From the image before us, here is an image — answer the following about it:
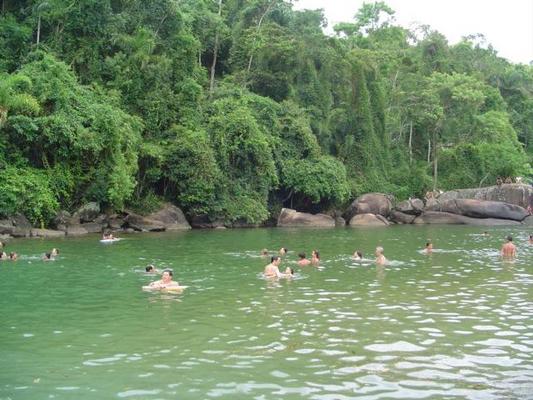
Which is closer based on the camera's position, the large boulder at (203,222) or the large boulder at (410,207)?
the large boulder at (203,222)

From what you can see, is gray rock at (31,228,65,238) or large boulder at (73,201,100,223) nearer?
gray rock at (31,228,65,238)

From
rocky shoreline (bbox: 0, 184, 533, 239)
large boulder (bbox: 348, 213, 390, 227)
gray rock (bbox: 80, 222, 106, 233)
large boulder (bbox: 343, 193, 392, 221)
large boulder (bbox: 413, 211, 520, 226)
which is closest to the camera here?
gray rock (bbox: 80, 222, 106, 233)

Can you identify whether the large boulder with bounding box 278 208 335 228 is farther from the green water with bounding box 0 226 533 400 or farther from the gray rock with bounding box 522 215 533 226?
the green water with bounding box 0 226 533 400

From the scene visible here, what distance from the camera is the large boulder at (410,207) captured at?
170ft

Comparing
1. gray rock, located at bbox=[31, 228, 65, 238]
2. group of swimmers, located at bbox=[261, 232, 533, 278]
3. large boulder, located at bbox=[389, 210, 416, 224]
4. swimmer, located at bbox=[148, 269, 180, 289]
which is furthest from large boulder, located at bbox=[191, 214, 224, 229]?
swimmer, located at bbox=[148, 269, 180, 289]

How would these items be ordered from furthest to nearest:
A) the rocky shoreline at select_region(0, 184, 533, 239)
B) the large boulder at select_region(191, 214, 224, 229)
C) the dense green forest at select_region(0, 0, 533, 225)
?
the large boulder at select_region(191, 214, 224, 229)
the rocky shoreline at select_region(0, 184, 533, 239)
the dense green forest at select_region(0, 0, 533, 225)

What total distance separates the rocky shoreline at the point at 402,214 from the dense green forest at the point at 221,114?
1.32m

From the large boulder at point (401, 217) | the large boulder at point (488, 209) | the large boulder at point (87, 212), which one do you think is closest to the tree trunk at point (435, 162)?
the large boulder at point (488, 209)

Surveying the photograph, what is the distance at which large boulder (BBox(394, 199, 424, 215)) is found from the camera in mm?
51750

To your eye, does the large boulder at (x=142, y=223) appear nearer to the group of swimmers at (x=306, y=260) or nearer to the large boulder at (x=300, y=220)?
the large boulder at (x=300, y=220)

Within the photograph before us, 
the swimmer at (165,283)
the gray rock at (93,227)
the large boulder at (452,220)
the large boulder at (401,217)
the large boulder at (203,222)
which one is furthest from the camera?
the large boulder at (401,217)

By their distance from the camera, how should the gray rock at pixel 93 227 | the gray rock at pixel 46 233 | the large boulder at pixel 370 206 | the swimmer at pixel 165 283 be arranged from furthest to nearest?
the large boulder at pixel 370 206 → the gray rock at pixel 93 227 → the gray rock at pixel 46 233 → the swimmer at pixel 165 283

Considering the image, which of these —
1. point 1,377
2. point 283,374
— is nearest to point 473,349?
point 283,374

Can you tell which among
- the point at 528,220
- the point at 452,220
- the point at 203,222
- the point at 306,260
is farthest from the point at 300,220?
the point at 306,260
